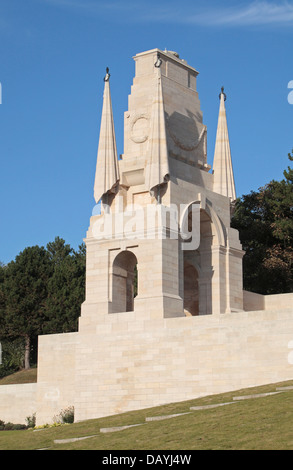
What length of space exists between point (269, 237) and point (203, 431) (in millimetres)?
33056

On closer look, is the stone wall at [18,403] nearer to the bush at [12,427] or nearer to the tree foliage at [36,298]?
the bush at [12,427]

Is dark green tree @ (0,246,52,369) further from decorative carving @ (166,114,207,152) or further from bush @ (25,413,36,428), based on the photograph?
decorative carving @ (166,114,207,152)

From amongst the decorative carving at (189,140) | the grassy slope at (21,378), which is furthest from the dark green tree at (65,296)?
the decorative carving at (189,140)

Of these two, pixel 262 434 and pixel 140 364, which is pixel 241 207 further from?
pixel 262 434

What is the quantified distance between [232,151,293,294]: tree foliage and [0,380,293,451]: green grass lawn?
75.0 ft

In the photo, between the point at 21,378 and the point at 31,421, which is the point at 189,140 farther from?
the point at 21,378

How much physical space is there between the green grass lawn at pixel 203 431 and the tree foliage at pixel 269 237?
2287 centimetres

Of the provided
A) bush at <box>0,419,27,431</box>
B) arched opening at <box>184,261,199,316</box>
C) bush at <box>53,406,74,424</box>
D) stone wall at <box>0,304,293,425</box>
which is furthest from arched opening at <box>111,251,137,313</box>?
bush at <box>0,419,27,431</box>

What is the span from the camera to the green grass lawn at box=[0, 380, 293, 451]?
19.5 meters

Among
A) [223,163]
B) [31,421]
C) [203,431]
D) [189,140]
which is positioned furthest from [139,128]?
[203,431]

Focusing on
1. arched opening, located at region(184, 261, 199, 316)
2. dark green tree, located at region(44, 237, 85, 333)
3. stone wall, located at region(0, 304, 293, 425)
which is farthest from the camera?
dark green tree, located at region(44, 237, 85, 333)

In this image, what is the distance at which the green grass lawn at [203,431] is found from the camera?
19500mm

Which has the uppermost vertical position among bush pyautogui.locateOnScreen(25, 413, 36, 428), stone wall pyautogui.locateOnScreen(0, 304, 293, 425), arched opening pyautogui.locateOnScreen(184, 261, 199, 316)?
arched opening pyautogui.locateOnScreen(184, 261, 199, 316)
